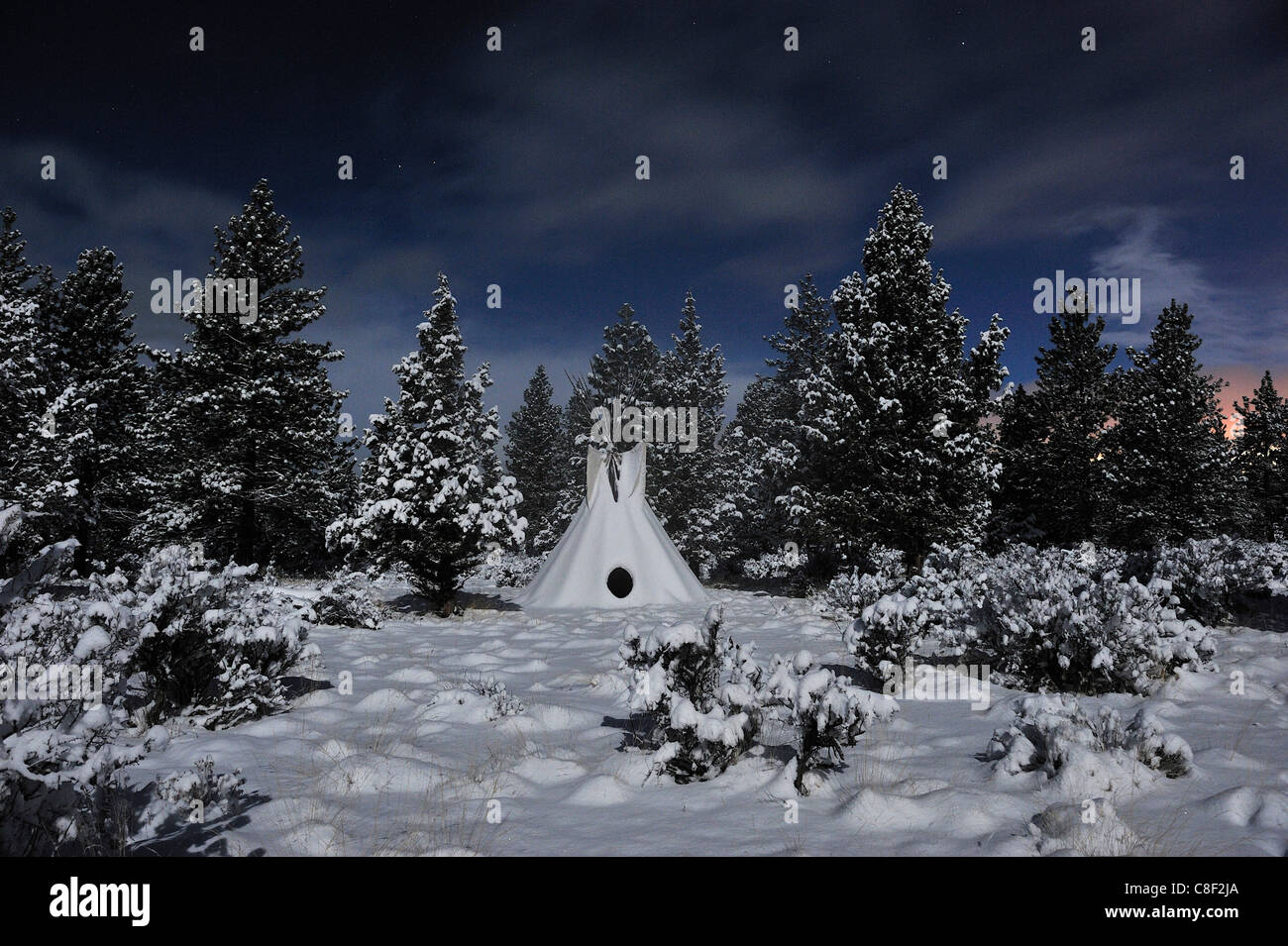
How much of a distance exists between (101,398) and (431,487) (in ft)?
56.0

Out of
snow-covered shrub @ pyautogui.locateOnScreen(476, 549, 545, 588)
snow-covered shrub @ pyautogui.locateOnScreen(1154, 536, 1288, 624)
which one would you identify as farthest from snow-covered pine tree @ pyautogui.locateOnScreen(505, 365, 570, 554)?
snow-covered shrub @ pyautogui.locateOnScreen(1154, 536, 1288, 624)

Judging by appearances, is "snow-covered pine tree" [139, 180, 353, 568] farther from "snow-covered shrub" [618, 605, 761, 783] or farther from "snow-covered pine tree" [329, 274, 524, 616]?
"snow-covered shrub" [618, 605, 761, 783]

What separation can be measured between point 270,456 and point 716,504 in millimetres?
18917

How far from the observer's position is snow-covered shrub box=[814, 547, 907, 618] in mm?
13439

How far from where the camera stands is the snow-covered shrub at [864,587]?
13.4m

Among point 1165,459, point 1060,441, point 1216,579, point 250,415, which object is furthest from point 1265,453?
point 250,415

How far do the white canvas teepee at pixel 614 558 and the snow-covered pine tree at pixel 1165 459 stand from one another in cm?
1940

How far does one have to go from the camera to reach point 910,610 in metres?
7.09

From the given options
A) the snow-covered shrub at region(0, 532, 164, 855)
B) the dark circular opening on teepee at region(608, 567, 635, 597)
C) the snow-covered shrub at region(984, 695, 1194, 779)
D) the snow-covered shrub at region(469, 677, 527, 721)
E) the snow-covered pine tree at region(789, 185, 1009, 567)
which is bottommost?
the dark circular opening on teepee at region(608, 567, 635, 597)

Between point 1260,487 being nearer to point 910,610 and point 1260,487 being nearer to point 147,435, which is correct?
point 910,610

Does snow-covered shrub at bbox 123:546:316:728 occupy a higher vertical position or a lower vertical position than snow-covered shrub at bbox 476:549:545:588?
higher

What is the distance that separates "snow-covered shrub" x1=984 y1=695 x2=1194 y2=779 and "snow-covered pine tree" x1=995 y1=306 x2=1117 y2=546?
76.7ft

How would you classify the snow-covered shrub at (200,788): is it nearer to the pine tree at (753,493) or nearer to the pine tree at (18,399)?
the pine tree at (18,399)
